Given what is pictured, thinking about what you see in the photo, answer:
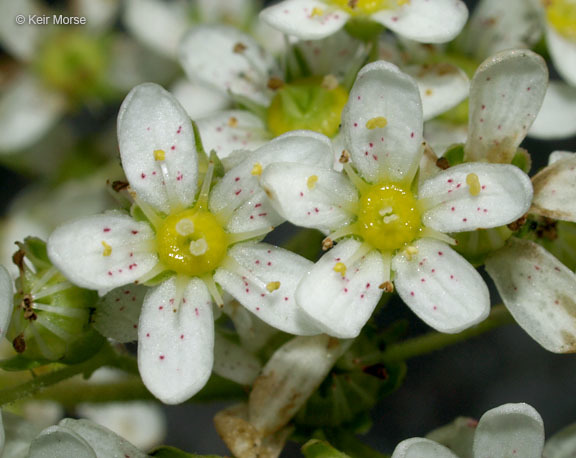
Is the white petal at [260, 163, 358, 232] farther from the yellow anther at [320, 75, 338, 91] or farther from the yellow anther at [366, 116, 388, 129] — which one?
the yellow anther at [320, 75, 338, 91]

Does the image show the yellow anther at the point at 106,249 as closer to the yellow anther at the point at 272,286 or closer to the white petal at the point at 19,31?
the yellow anther at the point at 272,286

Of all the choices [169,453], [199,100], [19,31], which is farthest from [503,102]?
[19,31]

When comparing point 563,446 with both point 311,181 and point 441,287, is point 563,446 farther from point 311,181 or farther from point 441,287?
point 311,181

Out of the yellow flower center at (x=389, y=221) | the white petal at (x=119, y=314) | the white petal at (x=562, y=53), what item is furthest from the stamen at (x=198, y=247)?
the white petal at (x=562, y=53)

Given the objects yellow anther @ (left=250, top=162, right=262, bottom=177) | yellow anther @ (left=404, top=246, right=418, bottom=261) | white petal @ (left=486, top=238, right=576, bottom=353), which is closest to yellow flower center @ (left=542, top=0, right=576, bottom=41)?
white petal @ (left=486, top=238, right=576, bottom=353)

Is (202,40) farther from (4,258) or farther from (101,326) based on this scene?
(4,258)

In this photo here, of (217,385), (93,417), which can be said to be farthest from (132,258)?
(93,417)
